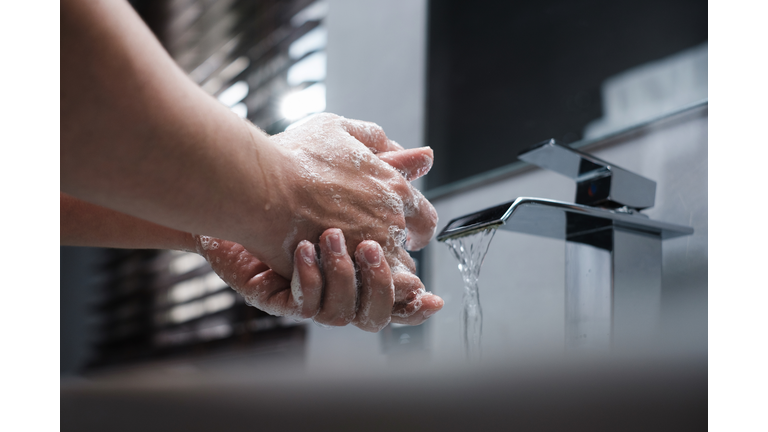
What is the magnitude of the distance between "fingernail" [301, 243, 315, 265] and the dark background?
53cm

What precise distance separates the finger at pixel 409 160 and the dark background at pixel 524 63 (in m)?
0.36

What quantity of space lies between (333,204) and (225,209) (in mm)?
113

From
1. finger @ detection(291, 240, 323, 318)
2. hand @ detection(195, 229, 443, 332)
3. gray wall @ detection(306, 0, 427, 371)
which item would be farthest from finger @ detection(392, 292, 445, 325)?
gray wall @ detection(306, 0, 427, 371)

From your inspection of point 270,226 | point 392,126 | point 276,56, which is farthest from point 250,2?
point 270,226

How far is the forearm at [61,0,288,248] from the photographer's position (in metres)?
0.28

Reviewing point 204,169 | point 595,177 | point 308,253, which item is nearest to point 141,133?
point 204,169

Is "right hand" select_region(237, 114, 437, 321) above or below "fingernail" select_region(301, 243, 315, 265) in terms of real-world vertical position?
above

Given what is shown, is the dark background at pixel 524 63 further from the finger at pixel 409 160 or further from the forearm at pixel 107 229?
the forearm at pixel 107 229

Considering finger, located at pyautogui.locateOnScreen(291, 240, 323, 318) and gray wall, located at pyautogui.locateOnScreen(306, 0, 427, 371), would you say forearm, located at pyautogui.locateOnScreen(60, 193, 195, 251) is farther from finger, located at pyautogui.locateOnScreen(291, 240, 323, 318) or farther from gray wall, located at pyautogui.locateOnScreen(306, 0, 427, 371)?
gray wall, located at pyautogui.locateOnScreen(306, 0, 427, 371)

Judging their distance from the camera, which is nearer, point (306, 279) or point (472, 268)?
point (306, 279)

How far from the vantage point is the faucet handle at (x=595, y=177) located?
23.0 inches

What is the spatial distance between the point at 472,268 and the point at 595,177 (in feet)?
0.57

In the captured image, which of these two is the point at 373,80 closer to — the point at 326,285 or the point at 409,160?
the point at 409,160

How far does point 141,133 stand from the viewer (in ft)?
0.99
